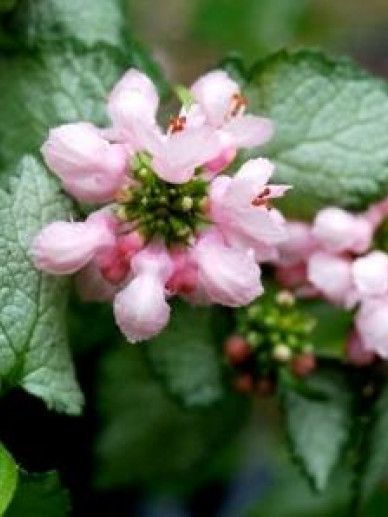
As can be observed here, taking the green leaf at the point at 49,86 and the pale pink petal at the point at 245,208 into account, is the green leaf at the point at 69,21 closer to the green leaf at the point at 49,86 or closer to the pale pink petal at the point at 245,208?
the green leaf at the point at 49,86

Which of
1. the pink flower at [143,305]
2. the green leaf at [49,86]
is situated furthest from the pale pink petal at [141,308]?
the green leaf at [49,86]

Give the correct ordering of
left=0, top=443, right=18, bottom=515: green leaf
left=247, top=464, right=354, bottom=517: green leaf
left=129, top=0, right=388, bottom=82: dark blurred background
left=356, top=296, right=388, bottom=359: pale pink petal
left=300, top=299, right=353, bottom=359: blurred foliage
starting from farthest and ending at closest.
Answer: left=129, top=0, right=388, bottom=82: dark blurred background, left=247, top=464, right=354, bottom=517: green leaf, left=300, top=299, right=353, bottom=359: blurred foliage, left=356, top=296, right=388, bottom=359: pale pink petal, left=0, top=443, right=18, bottom=515: green leaf

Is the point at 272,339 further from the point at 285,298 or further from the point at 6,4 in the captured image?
the point at 6,4

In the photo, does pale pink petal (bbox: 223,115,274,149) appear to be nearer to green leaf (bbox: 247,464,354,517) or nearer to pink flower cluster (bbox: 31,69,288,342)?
pink flower cluster (bbox: 31,69,288,342)

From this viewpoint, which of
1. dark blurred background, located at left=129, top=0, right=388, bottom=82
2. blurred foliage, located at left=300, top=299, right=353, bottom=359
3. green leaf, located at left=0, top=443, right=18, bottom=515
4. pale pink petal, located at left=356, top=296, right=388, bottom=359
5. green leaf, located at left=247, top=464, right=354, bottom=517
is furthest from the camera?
dark blurred background, located at left=129, top=0, right=388, bottom=82

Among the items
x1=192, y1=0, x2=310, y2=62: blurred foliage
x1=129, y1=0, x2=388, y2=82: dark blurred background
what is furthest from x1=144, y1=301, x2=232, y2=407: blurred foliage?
x1=192, y1=0, x2=310, y2=62: blurred foliage


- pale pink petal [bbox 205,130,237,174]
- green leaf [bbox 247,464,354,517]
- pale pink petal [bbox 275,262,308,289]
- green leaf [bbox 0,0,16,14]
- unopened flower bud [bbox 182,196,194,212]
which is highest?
green leaf [bbox 0,0,16,14]

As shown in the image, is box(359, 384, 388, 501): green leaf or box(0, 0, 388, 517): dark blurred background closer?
box(359, 384, 388, 501): green leaf

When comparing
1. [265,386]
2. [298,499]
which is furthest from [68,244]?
[298,499]
